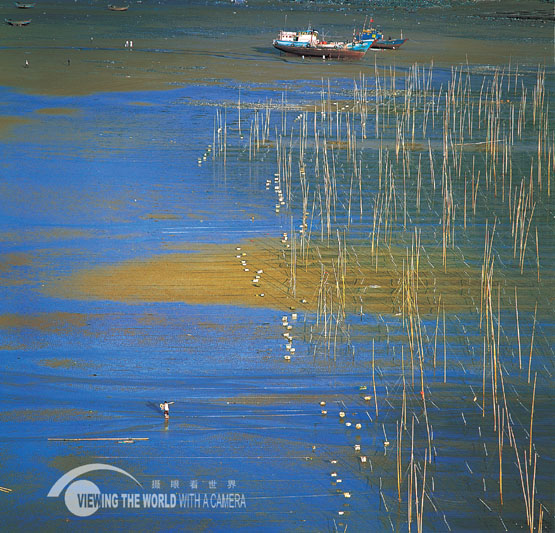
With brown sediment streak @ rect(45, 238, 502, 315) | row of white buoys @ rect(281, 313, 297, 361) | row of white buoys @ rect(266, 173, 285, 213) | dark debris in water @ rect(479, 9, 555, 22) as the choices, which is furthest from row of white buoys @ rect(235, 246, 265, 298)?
dark debris in water @ rect(479, 9, 555, 22)

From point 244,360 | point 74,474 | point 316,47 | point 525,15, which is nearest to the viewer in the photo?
point 74,474

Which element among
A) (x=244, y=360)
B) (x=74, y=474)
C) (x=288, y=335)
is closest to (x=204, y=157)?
(x=288, y=335)

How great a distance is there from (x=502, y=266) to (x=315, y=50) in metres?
30.7

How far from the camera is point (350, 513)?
23.9 feet

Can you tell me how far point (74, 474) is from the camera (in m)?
7.68

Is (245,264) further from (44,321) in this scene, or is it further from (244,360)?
(244,360)

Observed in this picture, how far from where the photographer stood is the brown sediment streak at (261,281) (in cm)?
1148

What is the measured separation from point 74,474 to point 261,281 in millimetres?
4895

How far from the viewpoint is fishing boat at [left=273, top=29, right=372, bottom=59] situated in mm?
41312

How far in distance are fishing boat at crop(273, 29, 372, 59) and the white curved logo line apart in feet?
116

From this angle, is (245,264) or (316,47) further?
(316,47)

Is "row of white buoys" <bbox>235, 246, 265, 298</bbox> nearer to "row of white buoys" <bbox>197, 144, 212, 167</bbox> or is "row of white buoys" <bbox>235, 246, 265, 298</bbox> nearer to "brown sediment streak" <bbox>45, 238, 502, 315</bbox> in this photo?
"brown sediment streak" <bbox>45, 238, 502, 315</bbox>

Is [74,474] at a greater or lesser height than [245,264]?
lesser

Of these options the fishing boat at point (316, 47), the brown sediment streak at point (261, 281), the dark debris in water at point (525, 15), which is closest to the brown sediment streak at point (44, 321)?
the brown sediment streak at point (261, 281)
